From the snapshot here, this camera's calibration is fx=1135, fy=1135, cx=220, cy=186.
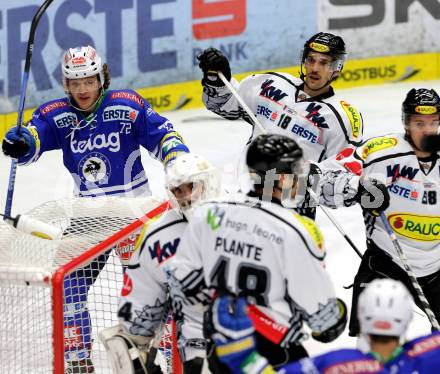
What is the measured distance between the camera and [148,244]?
3217 mm

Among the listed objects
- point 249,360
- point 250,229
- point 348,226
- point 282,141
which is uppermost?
point 282,141

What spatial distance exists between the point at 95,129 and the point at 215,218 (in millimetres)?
1727

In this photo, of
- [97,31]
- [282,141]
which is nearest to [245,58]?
[97,31]

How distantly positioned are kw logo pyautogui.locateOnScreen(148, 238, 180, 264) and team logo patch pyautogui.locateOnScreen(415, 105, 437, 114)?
4.19 ft

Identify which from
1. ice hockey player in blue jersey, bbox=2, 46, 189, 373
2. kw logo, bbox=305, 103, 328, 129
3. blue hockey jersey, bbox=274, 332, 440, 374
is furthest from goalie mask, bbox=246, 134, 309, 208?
kw logo, bbox=305, 103, 328, 129

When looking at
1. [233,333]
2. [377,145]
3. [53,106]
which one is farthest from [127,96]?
[233,333]

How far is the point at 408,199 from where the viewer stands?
13.5ft

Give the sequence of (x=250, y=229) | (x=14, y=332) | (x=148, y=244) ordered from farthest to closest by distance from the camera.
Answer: (x=14, y=332)
(x=148, y=244)
(x=250, y=229)

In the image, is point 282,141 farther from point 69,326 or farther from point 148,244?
point 69,326

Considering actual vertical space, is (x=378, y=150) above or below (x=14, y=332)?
above

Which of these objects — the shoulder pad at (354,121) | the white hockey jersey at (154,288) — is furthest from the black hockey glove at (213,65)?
the white hockey jersey at (154,288)

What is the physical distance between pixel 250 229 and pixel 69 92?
1847mm

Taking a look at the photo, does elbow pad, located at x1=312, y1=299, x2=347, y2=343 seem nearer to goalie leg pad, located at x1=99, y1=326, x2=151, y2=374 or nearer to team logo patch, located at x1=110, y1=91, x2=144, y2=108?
goalie leg pad, located at x1=99, y1=326, x2=151, y2=374

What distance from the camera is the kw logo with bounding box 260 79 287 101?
4.74 meters
